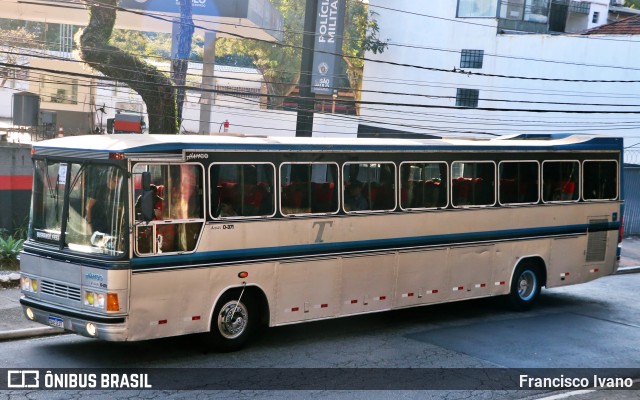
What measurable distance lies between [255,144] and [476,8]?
33.2m

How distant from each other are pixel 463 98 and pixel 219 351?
1318 inches

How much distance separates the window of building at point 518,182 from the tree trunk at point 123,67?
1355cm

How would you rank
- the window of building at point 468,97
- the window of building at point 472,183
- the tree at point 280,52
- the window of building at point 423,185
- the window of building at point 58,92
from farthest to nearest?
1. the tree at point 280,52
2. the window of building at point 468,97
3. the window of building at point 58,92
4. the window of building at point 472,183
5. the window of building at point 423,185

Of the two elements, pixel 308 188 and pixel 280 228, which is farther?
pixel 308 188

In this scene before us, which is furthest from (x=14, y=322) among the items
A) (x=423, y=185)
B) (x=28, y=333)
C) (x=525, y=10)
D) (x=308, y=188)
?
(x=525, y=10)

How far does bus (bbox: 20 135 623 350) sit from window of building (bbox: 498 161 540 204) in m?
0.03

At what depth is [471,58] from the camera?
42656 mm

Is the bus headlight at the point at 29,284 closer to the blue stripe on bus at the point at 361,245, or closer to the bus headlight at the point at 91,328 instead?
the bus headlight at the point at 91,328

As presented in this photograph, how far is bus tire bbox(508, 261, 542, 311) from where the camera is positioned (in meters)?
16.3

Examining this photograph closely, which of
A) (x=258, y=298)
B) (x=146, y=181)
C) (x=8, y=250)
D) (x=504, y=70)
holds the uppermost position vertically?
(x=504, y=70)

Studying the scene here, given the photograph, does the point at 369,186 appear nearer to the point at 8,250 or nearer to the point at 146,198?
the point at 146,198

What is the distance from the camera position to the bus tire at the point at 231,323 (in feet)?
39.2

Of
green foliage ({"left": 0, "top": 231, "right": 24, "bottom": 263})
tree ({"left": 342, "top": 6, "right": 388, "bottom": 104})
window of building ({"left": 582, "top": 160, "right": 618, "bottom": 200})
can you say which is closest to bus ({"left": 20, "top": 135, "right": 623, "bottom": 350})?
window of building ({"left": 582, "top": 160, "right": 618, "bottom": 200})

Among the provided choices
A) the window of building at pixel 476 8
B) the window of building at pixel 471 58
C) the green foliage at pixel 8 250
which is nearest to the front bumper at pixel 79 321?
the green foliage at pixel 8 250
